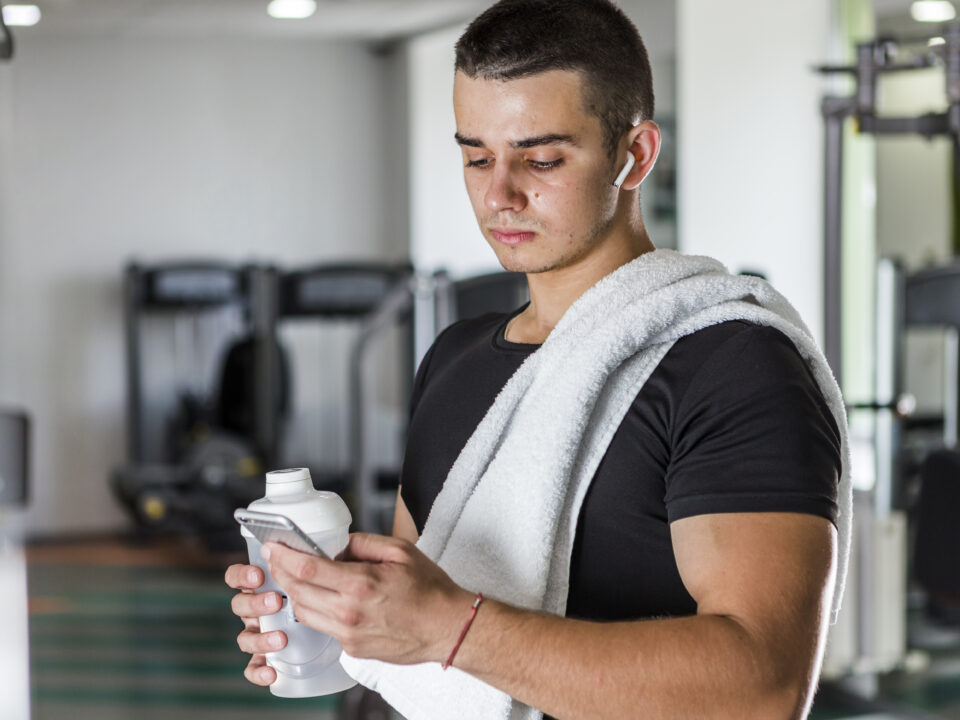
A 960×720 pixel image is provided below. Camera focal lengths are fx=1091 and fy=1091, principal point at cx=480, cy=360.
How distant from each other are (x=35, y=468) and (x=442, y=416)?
5.34 m

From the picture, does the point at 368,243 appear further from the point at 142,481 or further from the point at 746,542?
the point at 746,542

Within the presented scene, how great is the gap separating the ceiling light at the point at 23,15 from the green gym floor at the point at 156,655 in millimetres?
2641

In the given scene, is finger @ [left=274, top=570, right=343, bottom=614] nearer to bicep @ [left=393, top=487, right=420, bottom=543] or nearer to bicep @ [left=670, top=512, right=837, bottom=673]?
bicep @ [left=670, top=512, right=837, bottom=673]

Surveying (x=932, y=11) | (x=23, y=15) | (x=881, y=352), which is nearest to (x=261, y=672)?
(x=881, y=352)

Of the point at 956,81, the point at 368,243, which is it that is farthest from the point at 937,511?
the point at 368,243

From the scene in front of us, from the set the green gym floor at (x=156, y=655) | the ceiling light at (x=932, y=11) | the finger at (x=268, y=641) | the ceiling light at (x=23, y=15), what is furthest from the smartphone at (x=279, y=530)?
the ceiling light at (x=23, y=15)

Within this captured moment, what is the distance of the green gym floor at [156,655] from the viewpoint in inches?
127

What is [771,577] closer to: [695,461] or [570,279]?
[695,461]

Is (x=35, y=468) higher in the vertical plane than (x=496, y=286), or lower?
lower

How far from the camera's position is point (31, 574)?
516 centimetres

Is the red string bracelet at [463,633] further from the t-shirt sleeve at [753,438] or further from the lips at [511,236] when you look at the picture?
the lips at [511,236]

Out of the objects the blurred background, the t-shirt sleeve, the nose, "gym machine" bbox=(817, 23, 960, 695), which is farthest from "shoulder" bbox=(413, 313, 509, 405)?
"gym machine" bbox=(817, 23, 960, 695)

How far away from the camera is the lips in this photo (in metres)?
0.95

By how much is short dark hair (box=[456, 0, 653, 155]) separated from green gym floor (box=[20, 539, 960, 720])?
2.56 m
